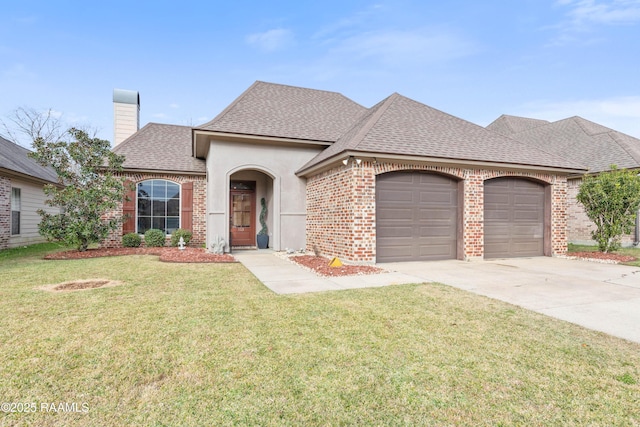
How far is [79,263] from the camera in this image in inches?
351

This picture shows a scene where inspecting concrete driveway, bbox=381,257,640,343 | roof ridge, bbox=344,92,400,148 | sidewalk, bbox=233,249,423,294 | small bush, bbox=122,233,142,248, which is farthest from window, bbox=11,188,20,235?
concrete driveway, bbox=381,257,640,343

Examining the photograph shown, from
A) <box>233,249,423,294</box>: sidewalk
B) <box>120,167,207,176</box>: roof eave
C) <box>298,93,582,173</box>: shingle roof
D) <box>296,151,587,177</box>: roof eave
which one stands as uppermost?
<box>298,93,582,173</box>: shingle roof

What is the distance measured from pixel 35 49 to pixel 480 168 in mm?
24568

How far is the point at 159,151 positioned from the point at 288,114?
606 cm

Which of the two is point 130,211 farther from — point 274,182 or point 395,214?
point 395,214

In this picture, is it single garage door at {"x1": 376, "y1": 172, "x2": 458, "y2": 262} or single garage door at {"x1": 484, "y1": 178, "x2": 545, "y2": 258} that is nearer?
single garage door at {"x1": 376, "y1": 172, "x2": 458, "y2": 262}

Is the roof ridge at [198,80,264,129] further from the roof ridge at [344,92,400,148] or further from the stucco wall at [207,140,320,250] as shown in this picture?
the roof ridge at [344,92,400,148]

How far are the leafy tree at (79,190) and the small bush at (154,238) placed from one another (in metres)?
1.36

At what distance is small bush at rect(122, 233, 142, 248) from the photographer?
12.6 m

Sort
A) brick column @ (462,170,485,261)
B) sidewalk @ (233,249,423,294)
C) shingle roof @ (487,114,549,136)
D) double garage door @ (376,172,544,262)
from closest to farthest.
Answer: sidewalk @ (233,249,423,294) < double garage door @ (376,172,544,262) < brick column @ (462,170,485,261) < shingle roof @ (487,114,549,136)

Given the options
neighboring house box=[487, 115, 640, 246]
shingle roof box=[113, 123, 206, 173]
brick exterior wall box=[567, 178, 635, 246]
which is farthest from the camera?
brick exterior wall box=[567, 178, 635, 246]

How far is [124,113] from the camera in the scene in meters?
17.0

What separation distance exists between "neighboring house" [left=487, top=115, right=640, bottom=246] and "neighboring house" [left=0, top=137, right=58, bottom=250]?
2207 cm

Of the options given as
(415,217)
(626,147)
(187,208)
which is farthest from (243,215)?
(626,147)
